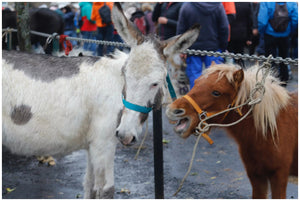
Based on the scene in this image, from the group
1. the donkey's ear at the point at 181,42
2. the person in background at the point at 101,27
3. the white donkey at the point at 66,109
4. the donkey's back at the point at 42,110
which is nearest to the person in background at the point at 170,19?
the person in background at the point at 101,27

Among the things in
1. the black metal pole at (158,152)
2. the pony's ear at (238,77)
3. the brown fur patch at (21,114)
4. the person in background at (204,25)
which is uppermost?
the person in background at (204,25)

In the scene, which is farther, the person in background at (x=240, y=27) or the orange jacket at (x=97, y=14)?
the orange jacket at (x=97, y=14)

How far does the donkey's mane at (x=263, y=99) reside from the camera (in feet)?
9.48

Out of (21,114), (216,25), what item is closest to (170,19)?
(216,25)

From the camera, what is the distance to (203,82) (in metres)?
2.91

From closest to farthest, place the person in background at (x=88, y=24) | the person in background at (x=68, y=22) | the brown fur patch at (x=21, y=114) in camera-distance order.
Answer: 1. the brown fur patch at (x=21, y=114)
2. the person in background at (x=88, y=24)
3. the person in background at (x=68, y=22)

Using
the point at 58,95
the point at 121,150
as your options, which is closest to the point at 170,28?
the point at 121,150

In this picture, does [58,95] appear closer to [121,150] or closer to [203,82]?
[203,82]

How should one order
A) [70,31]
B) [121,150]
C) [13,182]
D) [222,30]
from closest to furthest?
1. [13,182]
2. [121,150]
3. [222,30]
4. [70,31]

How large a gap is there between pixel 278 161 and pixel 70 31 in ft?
42.5

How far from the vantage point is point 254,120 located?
2.96m

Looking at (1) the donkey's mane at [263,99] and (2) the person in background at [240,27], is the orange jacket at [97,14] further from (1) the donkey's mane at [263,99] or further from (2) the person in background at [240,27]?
(1) the donkey's mane at [263,99]

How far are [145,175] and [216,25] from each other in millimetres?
2896

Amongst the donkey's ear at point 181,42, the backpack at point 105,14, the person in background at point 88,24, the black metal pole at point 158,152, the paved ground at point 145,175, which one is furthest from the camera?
the person in background at point 88,24
